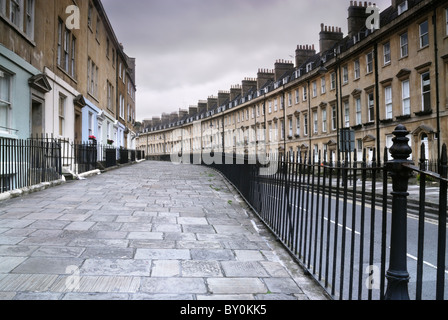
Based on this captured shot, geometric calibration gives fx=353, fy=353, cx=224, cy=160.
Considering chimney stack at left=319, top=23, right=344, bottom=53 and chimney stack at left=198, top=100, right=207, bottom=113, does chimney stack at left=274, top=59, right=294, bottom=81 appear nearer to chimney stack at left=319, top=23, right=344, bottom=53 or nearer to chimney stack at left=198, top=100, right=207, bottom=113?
chimney stack at left=319, top=23, right=344, bottom=53

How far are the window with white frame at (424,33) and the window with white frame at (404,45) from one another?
4.39 ft

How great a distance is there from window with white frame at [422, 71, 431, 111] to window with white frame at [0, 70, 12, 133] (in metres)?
21.2

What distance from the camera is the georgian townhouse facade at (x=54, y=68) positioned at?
1064cm

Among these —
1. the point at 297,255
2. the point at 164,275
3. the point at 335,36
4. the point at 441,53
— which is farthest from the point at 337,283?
the point at 335,36

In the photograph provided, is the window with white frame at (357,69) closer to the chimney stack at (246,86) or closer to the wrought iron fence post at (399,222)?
the wrought iron fence post at (399,222)

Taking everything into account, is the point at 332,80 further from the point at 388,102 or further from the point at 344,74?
the point at 388,102

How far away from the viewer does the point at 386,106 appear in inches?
981

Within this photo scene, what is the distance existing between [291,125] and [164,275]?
38536 millimetres

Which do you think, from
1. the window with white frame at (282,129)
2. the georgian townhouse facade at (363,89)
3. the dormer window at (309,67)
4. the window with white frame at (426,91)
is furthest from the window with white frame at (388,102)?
the window with white frame at (282,129)

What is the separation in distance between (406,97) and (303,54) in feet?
71.7

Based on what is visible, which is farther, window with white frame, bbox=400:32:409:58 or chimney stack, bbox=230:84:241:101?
chimney stack, bbox=230:84:241:101

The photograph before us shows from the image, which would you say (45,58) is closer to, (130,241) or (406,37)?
(130,241)

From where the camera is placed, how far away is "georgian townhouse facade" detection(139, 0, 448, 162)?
2031cm

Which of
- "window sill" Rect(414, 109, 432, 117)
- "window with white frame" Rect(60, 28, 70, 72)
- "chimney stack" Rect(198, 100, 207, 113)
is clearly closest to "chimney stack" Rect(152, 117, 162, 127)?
"chimney stack" Rect(198, 100, 207, 113)
